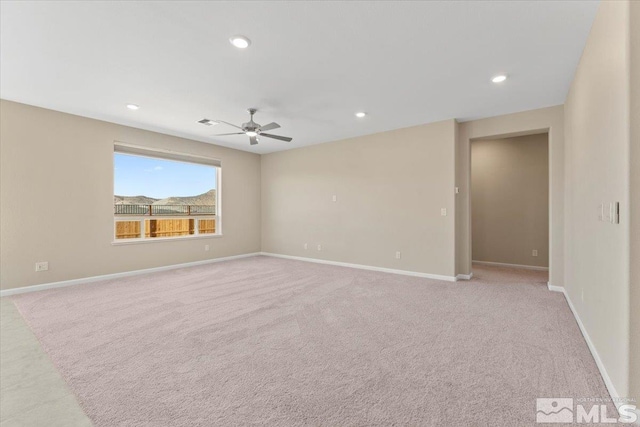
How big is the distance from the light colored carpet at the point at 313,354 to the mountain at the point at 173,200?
176 cm

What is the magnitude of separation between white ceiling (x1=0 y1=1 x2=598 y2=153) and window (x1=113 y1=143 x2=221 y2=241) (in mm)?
1137

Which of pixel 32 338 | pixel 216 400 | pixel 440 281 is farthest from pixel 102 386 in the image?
pixel 440 281

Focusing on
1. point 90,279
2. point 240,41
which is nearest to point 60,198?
point 90,279

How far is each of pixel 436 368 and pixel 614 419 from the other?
89 cm

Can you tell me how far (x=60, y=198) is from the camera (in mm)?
4203

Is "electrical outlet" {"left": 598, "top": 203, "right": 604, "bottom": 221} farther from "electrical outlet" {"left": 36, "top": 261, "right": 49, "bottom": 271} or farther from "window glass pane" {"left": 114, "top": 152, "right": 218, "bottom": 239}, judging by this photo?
"electrical outlet" {"left": 36, "top": 261, "right": 49, "bottom": 271}

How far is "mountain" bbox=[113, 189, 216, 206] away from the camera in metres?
5.16

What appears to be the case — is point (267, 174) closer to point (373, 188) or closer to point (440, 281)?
point (373, 188)

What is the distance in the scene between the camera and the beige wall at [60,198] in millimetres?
3812

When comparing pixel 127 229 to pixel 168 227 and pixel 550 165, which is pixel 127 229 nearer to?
pixel 168 227

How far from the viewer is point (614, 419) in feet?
4.97

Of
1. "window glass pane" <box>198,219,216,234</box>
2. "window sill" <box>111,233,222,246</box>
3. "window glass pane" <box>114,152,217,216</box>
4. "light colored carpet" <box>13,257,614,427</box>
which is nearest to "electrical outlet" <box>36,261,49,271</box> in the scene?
"light colored carpet" <box>13,257,614,427</box>

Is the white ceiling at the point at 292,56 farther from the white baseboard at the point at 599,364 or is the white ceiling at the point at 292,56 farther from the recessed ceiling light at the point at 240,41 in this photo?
the white baseboard at the point at 599,364

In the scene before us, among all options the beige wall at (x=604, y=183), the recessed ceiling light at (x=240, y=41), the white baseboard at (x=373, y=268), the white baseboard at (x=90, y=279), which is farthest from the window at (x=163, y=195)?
the beige wall at (x=604, y=183)
